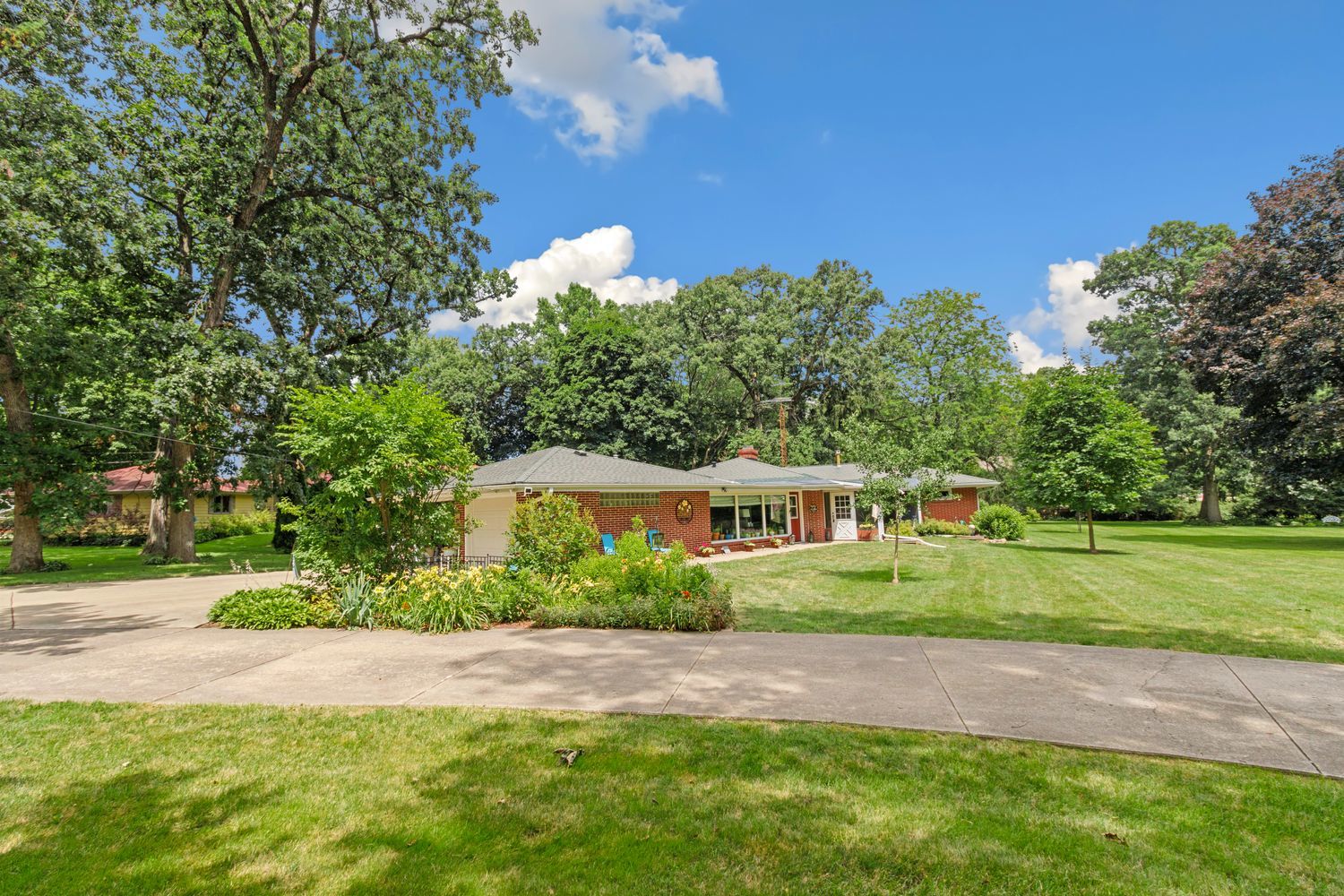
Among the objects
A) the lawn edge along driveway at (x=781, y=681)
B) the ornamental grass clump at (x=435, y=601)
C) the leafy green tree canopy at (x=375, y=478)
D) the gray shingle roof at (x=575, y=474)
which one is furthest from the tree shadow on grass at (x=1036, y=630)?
the gray shingle roof at (x=575, y=474)

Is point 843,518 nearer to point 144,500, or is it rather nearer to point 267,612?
point 267,612

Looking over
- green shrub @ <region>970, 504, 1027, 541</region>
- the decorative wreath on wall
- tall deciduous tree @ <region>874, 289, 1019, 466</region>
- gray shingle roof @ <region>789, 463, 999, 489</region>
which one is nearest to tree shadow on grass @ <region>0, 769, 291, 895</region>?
the decorative wreath on wall

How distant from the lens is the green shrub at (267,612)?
872 centimetres

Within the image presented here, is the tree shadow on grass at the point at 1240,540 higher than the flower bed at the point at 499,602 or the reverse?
the reverse

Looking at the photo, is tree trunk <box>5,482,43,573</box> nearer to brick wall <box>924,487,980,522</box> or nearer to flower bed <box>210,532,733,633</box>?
flower bed <box>210,532,733,633</box>

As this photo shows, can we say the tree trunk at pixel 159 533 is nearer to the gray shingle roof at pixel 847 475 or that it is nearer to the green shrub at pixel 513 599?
the green shrub at pixel 513 599

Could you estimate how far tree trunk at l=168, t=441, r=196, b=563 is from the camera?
1966 cm

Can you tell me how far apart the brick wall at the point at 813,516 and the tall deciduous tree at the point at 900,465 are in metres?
11.9

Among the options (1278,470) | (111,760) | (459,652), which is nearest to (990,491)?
(1278,470)

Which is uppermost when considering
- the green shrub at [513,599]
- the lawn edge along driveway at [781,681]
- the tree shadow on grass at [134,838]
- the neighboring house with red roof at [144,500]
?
the neighboring house with red roof at [144,500]

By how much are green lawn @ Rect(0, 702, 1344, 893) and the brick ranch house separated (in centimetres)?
711

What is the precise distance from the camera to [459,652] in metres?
7.04

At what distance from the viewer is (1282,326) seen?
18312 mm

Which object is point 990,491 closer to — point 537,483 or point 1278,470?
point 1278,470
